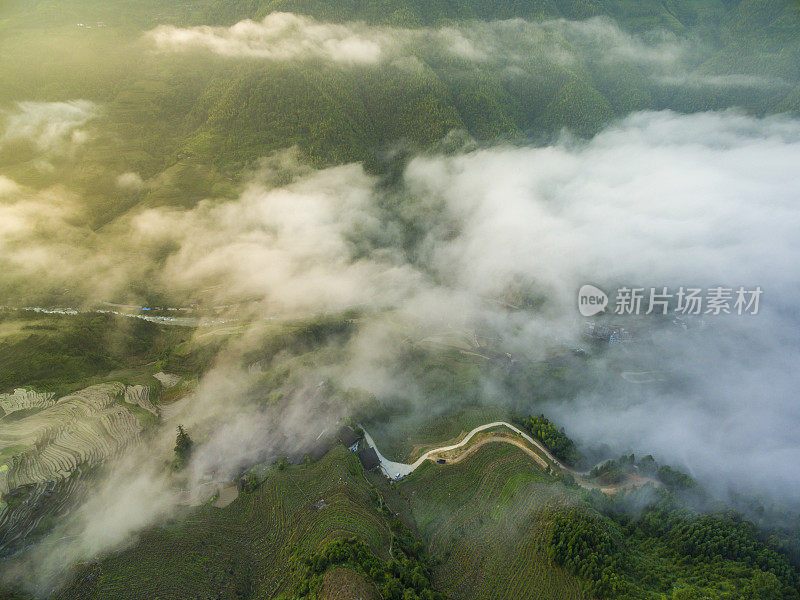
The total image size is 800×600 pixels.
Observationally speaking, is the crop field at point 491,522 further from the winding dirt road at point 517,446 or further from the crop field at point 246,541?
the crop field at point 246,541

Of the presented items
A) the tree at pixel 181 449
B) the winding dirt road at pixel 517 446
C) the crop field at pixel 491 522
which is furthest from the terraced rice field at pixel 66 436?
the crop field at pixel 491 522

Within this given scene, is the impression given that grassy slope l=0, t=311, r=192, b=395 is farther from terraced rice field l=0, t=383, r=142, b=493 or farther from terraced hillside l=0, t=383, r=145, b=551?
terraced rice field l=0, t=383, r=142, b=493

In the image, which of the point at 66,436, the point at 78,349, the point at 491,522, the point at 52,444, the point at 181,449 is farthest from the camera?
the point at 78,349

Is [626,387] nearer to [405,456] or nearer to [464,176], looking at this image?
[405,456]

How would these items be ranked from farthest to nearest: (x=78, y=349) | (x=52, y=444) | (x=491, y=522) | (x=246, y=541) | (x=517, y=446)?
(x=78, y=349) → (x=517, y=446) → (x=52, y=444) → (x=491, y=522) → (x=246, y=541)

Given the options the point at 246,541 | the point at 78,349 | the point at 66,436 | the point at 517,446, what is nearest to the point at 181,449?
the point at 66,436

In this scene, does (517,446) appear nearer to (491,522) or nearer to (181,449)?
(491,522)
